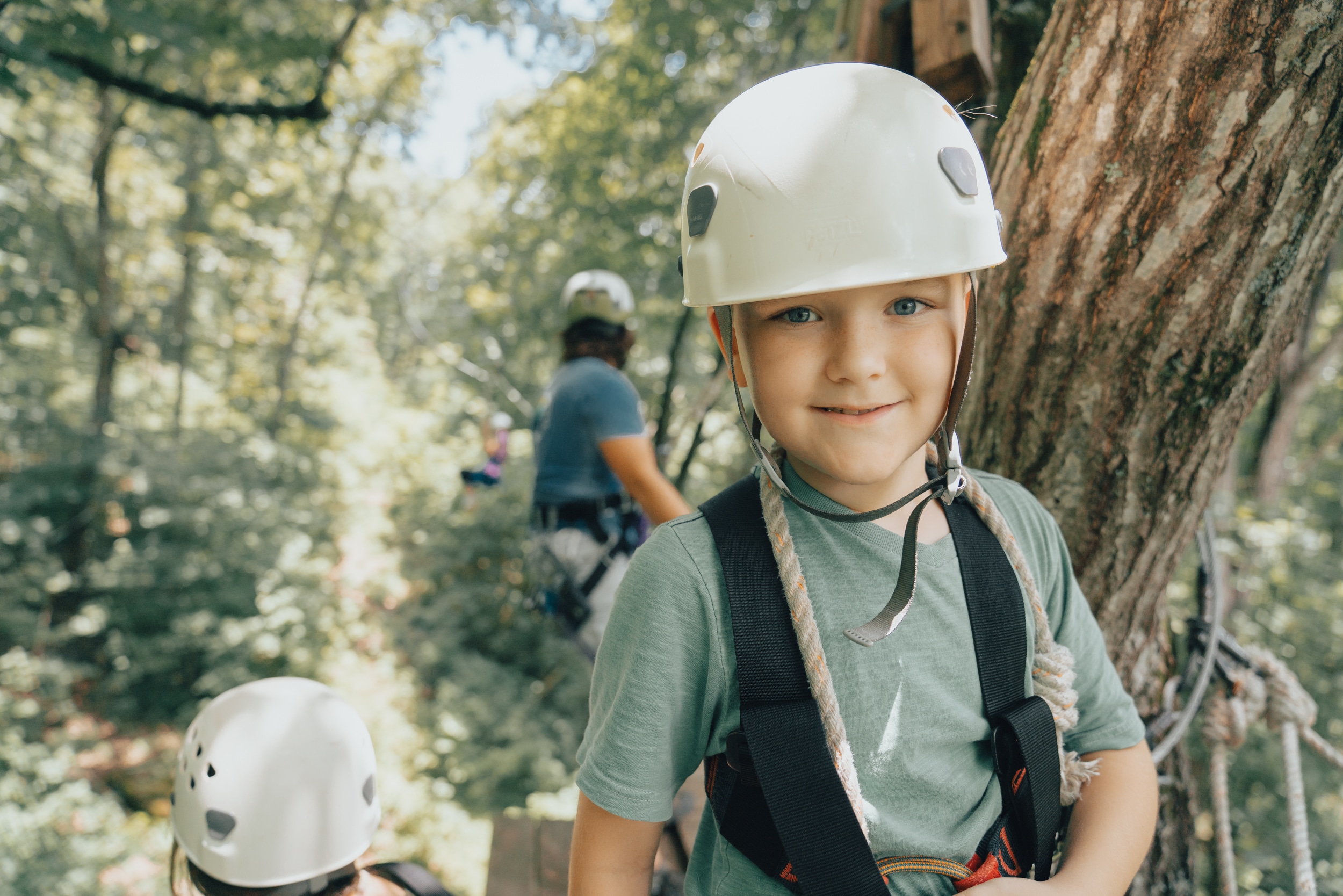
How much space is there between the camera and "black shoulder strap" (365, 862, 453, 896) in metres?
1.43

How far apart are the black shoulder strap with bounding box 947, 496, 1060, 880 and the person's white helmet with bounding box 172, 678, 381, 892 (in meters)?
1.25

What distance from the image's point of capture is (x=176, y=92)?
4.93 m

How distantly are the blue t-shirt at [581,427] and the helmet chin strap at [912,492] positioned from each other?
1572mm

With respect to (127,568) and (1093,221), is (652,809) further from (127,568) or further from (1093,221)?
(127,568)

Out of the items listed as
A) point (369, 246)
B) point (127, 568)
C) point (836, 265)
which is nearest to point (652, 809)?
point (836, 265)

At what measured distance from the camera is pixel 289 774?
4.80 ft

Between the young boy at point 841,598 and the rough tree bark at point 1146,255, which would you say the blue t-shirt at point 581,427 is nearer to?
the rough tree bark at point 1146,255

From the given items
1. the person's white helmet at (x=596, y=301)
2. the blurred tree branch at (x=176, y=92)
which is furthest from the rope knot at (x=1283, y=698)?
the blurred tree branch at (x=176, y=92)

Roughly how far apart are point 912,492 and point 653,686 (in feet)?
1.48

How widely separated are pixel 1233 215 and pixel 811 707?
3.50ft

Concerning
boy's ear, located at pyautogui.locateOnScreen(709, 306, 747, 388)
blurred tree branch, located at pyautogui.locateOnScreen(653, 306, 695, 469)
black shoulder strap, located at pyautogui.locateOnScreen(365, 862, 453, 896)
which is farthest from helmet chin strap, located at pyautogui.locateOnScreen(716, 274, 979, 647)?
blurred tree branch, located at pyautogui.locateOnScreen(653, 306, 695, 469)

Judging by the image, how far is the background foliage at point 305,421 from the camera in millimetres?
4602

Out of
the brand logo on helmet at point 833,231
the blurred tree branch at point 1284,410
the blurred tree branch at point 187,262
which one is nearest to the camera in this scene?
the brand logo on helmet at point 833,231

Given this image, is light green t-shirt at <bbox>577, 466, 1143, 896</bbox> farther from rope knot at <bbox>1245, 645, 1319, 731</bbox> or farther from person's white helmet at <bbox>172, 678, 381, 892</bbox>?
rope knot at <bbox>1245, 645, 1319, 731</bbox>
